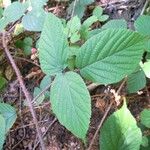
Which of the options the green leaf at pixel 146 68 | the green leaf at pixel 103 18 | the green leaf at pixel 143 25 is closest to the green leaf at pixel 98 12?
the green leaf at pixel 103 18

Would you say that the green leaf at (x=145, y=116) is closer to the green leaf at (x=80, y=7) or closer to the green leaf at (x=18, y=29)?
the green leaf at (x=80, y=7)

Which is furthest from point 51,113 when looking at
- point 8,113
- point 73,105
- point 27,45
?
point 73,105

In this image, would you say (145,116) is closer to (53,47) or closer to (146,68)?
(146,68)

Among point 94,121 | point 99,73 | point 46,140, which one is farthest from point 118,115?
point 46,140

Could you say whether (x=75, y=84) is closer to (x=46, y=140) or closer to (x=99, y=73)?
(x=99, y=73)

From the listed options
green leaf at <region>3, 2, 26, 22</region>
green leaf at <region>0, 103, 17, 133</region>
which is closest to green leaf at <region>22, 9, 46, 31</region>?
green leaf at <region>3, 2, 26, 22</region>
